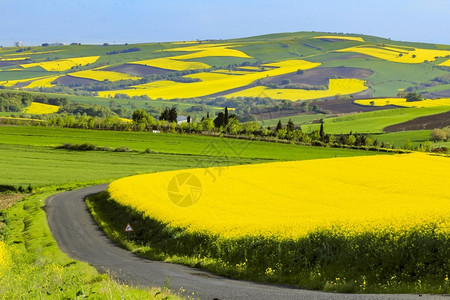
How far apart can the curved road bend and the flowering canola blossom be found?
4.07 meters

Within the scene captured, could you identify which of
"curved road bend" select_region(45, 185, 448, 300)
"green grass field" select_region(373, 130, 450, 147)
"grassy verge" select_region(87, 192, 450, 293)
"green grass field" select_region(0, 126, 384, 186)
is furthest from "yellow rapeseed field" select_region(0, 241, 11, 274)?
"green grass field" select_region(373, 130, 450, 147)

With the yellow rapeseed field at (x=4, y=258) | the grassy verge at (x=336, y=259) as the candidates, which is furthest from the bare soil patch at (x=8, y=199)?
the grassy verge at (x=336, y=259)

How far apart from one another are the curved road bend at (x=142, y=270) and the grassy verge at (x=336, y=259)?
4.48 feet

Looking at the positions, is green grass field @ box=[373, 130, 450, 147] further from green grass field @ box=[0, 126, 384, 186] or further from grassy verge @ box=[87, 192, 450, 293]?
grassy verge @ box=[87, 192, 450, 293]

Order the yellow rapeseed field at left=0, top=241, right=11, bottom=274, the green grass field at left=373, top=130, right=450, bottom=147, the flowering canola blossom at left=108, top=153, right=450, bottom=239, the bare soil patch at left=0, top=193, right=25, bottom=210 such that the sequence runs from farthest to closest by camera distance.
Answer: the green grass field at left=373, top=130, right=450, bottom=147 → the bare soil patch at left=0, top=193, right=25, bottom=210 → the flowering canola blossom at left=108, top=153, right=450, bottom=239 → the yellow rapeseed field at left=0, top=241, right=11, bottom=274

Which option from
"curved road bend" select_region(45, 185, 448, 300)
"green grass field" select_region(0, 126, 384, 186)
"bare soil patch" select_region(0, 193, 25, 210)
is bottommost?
"green grass field" select_region(0, 126, 384, 186)

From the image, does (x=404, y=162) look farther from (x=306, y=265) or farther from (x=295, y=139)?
(x=295, y=139)

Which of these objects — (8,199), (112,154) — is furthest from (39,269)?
(112,154)

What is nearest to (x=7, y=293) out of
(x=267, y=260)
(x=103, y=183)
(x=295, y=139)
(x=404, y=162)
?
(x=267, y=260)

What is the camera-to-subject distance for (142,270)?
100 feet

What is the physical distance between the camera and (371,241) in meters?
27.0

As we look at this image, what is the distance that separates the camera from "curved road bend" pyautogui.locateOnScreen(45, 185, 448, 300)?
77.0ft

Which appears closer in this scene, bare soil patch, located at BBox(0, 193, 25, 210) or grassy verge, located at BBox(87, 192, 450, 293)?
grassy verge, located at BBox(87, 192, 450, 293)

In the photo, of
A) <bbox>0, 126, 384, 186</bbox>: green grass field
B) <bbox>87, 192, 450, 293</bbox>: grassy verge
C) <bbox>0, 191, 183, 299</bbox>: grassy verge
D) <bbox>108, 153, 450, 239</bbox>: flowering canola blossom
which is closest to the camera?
<bbox>0, 191, 183, 299</bbox>: grassy verge
